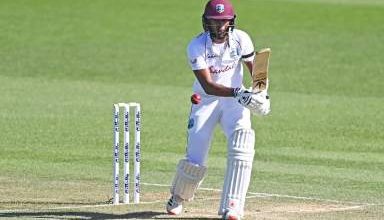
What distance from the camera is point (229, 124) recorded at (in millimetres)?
11828

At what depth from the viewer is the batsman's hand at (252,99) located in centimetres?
1146

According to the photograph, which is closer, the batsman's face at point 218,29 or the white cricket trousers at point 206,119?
the batsman's face at point 218,29

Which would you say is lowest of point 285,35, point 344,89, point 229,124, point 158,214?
point 158,214

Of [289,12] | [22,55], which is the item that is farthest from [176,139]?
[289,12]

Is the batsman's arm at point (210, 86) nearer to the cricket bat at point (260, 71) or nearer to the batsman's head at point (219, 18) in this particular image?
the cricket bat at point (260, 71)

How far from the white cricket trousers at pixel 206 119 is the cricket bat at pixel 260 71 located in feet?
1.28

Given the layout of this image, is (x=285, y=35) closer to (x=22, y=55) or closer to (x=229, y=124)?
(x=22, y=55)

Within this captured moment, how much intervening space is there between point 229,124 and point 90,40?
21.7m

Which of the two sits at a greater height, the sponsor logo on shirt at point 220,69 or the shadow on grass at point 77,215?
the sponsor logo on shirt at point 220,69

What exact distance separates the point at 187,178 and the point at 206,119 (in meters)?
0.59

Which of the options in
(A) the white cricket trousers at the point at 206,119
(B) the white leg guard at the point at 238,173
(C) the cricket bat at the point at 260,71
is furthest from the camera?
(A) the white cricket trousers at the point at 206,119

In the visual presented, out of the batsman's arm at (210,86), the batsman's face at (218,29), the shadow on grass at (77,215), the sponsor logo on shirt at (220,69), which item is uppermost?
the batsman's face at (218,29)

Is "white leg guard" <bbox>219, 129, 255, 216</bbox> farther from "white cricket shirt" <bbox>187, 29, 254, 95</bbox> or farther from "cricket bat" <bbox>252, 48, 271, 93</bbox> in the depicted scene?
"white cricket shirt" <bbox>187, 29, 254, 95</bbox>

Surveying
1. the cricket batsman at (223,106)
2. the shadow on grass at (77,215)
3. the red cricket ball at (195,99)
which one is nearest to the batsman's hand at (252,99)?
the cricket batsman at (223,106)
